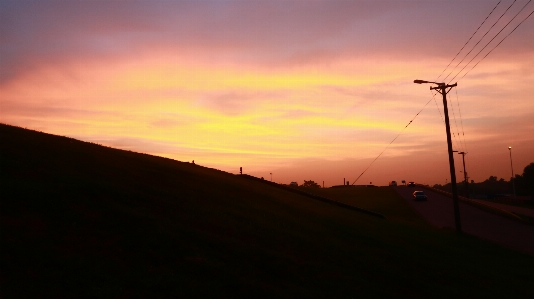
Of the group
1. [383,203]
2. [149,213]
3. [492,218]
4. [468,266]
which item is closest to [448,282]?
[468,266]

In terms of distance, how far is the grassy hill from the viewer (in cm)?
1132

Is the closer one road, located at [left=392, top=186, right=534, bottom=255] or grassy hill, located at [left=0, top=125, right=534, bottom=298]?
grassy hill, located at [left=0, top=125, right=534, bottom=298]

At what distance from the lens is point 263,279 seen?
1409cm

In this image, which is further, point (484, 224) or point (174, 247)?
point (484, 224)

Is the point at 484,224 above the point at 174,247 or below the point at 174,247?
above

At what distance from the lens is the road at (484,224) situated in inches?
1574

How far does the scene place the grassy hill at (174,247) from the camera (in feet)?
37.1

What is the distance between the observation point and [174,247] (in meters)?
14.5

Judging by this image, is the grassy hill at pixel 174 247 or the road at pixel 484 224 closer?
the grassy hill at pixel 174 247

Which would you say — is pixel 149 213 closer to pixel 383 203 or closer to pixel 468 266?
pixel 468 266

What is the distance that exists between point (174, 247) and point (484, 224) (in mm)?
45970

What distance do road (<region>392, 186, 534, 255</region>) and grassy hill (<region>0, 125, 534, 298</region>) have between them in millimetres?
12536

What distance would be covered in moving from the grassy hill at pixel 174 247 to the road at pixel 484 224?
12536mm

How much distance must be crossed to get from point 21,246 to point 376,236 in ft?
66.6
